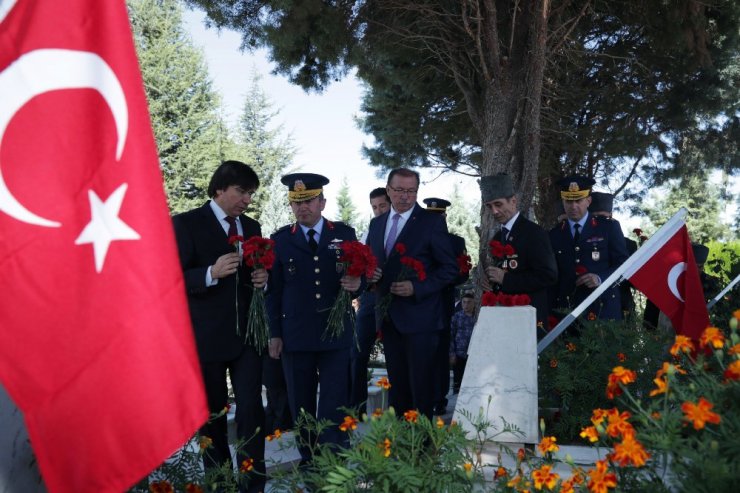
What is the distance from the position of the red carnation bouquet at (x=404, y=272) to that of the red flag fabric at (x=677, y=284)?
1414 millimetres

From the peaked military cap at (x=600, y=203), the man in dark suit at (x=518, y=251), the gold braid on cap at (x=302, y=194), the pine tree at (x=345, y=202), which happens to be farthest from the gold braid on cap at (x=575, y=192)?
the pine tree at (x=345, y=202)

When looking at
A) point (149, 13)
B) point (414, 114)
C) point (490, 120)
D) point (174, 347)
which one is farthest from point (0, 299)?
point (149, 13)

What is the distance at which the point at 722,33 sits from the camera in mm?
10430

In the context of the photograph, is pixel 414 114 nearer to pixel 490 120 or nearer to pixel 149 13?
pixel 490 120

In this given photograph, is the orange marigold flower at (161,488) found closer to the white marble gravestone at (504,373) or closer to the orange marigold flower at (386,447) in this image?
the orange marigold flower at (386,447)

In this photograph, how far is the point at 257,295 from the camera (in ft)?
14.2

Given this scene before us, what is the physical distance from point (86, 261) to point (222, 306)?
8.53 ft

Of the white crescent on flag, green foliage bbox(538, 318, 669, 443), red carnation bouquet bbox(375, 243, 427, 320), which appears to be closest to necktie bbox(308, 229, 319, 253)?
red carnation bouquet bbox(375, 243, 427, 320)

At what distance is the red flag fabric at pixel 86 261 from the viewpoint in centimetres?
164

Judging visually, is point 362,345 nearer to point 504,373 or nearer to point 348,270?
point 348,270

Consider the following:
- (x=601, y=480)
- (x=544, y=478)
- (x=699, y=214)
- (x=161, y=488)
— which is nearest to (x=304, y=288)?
(x=161, y=488)

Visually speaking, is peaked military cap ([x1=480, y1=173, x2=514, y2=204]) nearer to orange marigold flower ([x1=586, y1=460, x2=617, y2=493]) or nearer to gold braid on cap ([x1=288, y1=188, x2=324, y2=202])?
A: gold braid on cap ([x1=288, y1=188, x2=324, y2=202])

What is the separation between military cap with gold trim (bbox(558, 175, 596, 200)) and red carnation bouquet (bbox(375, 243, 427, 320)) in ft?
7.22

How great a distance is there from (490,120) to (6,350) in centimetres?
801
